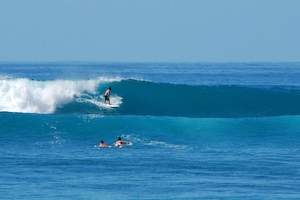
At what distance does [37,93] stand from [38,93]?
0.10 m

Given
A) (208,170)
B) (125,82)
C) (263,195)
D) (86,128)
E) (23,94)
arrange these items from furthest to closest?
(125,82) → (23,94) → (86,128) → (208,170) → (263,195)

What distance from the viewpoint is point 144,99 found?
81.7 ft

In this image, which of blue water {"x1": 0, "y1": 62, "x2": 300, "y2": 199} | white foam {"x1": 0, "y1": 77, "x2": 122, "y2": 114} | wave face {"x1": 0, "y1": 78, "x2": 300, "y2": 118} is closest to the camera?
blue water {"x1": 0, "y1": 62, "x2": 300, "y2": 199}

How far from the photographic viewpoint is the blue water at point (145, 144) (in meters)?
8.89

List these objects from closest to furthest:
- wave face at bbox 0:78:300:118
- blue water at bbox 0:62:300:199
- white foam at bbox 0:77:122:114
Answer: blue water at bbox 0:62:300:199 < white foam at bbox 0:77:122:114 < wave face at bbox 0:78:300:118

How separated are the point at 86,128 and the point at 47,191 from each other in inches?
303

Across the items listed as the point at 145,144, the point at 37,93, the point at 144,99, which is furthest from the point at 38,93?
the point at 145,144

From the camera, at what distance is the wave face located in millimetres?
21531

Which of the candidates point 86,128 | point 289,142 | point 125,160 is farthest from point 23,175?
point 289,142

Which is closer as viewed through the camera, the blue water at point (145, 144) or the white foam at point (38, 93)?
the blue water at point (145, 144)

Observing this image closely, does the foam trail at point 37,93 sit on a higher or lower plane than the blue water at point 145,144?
higher

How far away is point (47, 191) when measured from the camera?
852cm

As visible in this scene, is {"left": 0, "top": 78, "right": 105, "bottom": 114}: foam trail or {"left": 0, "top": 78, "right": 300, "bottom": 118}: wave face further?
{"left": 0, "top": 78, "right": 300, "bottom": 118}: wave face

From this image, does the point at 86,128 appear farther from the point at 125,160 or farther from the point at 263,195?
the point at 263,195
